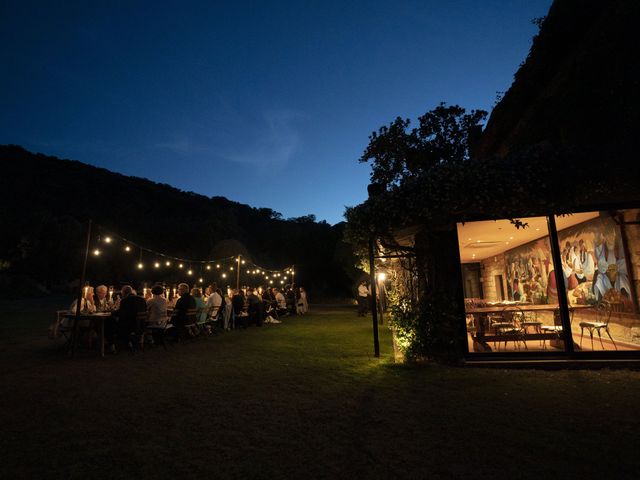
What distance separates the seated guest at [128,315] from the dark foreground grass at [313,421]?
1.18m

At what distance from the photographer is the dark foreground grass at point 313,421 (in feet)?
7.77

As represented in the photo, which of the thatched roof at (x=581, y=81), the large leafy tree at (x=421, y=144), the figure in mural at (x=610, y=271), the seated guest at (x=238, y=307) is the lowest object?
the seated guest at (x=238, y=307)

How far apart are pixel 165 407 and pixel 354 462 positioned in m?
2.30

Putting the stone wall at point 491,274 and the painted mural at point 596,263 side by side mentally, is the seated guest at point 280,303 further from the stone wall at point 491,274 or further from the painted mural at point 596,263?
the painted mural at point 596,263

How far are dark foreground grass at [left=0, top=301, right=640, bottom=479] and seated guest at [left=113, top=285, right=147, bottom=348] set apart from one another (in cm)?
118

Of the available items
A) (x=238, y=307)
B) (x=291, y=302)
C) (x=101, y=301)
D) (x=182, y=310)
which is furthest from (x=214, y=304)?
(x=291, y=302)

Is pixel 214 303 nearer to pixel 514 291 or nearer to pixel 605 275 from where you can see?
pixel 605 275

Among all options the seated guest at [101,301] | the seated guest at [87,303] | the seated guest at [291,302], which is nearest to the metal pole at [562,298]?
the seated guest at [87,303]

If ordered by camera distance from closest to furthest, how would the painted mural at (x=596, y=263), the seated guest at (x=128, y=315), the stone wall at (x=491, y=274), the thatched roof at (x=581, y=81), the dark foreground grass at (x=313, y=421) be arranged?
the dark foreground grass at (x=313, y=421) → the thatched roof at (x=581, y=81) → the painted mural at (x=596, y=263) → the seated guest at (x=128, y=315) → the stone wall at (x=491, y=274)

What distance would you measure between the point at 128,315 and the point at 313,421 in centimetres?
519

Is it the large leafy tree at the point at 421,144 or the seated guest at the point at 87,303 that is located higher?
the large leafy tree at the point at 421,144

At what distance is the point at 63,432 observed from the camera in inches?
119

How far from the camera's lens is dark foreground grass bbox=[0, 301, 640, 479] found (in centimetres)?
237

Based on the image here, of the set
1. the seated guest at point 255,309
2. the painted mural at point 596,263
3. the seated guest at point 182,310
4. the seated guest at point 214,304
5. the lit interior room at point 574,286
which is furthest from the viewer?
the seated guest at point 255,309
